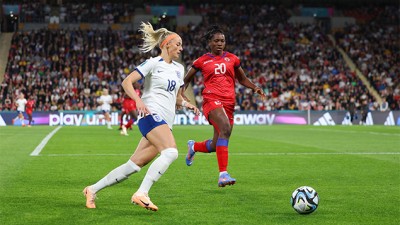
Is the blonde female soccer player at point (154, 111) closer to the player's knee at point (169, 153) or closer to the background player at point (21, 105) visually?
the player's knee at point (169, 153)

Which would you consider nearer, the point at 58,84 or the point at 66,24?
the point at 58,84

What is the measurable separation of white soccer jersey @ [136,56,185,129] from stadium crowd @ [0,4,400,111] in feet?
122

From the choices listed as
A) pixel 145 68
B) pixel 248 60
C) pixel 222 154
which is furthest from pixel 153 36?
pixel 248 60

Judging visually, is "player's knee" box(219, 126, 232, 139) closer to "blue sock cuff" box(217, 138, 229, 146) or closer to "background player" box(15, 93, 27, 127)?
"blue sock cuff" box(217, 138, 229, 146)

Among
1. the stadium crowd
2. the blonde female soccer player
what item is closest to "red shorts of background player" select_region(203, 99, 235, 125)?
the blonde female soccer player

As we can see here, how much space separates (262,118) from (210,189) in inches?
1404

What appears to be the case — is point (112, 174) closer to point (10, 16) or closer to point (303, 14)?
point (10, 16)

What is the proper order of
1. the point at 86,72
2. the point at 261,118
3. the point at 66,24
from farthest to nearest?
the point at 66,24 → the point at 86,72 → the point at 261,118

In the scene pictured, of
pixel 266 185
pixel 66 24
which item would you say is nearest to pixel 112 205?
pixel 266 185

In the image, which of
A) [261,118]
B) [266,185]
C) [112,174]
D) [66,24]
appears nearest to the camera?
[112,174]

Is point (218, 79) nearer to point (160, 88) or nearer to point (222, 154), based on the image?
point (222, 154)

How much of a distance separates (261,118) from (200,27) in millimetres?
14362

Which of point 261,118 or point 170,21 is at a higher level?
point 170,21

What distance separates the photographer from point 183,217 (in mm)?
7582
